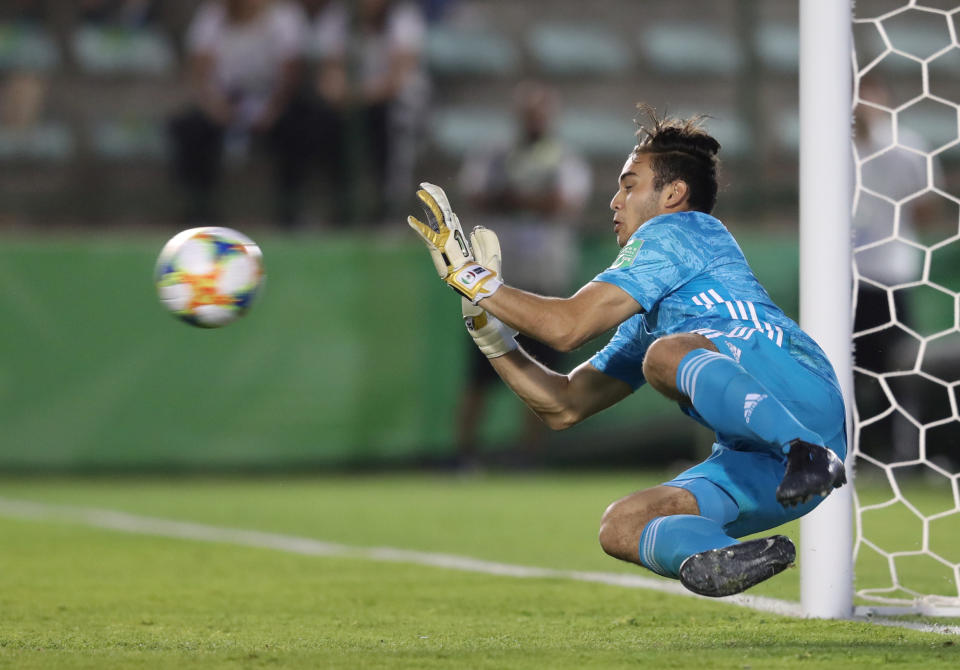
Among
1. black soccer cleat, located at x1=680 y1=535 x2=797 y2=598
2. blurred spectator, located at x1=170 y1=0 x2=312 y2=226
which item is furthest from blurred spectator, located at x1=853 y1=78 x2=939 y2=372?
black soccer cleat, located at x1=680 y1=535 x2=797 y2=598

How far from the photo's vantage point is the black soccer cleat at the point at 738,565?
3.53 metres

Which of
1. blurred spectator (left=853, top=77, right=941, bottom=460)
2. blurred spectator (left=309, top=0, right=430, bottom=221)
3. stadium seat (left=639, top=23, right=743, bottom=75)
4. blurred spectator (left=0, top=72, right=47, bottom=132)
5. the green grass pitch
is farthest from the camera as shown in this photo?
stadium seat (left=639, top=23, right=743, bottom=75)

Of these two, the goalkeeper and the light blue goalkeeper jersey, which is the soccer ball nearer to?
the goalkeeper

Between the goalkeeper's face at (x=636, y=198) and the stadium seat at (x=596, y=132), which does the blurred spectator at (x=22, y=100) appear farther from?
the goalkeeper's face at (x=636, y=198)

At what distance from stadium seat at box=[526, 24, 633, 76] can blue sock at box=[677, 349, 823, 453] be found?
9526 mm

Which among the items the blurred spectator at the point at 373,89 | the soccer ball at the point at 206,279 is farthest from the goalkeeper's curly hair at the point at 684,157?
the blurred spectator at the point at 373,89

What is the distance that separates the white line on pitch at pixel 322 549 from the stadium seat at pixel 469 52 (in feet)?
17.5

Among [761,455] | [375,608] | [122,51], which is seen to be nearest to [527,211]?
[122,51]

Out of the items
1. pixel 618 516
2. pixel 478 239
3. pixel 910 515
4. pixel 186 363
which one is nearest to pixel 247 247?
pixel 478 239

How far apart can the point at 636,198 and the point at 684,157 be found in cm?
18

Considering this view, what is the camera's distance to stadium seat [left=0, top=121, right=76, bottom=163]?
10805 mm

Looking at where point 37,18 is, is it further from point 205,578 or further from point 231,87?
point 205,578

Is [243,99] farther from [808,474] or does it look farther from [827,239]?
[808,474]

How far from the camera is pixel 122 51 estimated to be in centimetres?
1134
